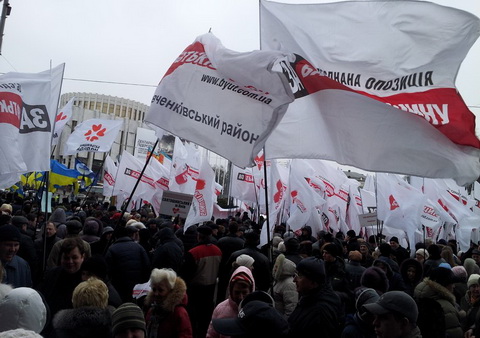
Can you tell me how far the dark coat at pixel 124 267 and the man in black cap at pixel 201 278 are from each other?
103cm

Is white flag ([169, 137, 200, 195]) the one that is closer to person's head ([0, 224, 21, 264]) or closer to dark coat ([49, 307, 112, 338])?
person's head ([0, 224, 21, 264])

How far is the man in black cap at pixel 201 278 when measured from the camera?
22.6 feet

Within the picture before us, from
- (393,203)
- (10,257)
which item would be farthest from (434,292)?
(393,203)

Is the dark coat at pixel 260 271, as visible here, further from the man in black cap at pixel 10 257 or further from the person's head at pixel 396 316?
the person's head at pixel 396 316

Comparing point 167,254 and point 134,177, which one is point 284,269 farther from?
point 134,177

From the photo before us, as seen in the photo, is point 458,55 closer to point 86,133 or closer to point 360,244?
point 360,244

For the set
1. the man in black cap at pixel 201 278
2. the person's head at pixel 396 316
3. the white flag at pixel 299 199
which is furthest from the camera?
the white flag at pixel 299 199

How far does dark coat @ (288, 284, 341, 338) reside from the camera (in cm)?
356

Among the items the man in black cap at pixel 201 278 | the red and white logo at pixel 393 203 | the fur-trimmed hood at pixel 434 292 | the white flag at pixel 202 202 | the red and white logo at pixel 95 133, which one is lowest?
the man in black cap at pixel 201 278

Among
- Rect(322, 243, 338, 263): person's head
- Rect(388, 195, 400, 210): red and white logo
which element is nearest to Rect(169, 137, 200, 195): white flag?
Rect(388, 195, 400, 210): red and white logo

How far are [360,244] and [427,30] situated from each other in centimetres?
647

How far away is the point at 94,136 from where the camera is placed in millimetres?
14609

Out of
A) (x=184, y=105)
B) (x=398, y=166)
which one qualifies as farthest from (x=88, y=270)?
(x=398, y=166)

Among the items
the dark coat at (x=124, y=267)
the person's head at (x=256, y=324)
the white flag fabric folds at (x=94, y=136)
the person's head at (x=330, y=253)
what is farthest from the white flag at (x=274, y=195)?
the white flag fabric folds at (x=94, y=136)
